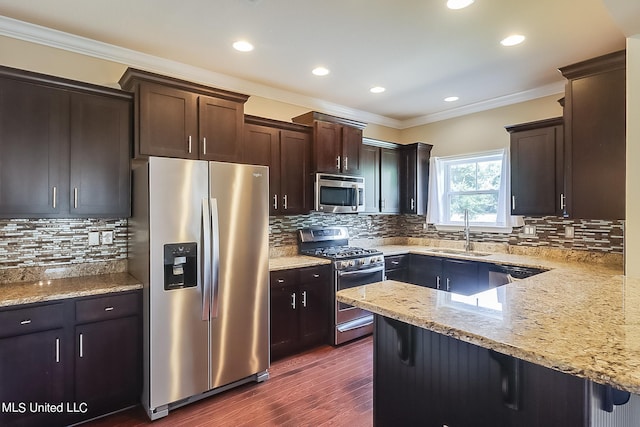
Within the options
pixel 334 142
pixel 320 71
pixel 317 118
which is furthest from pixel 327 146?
pixel 320 71

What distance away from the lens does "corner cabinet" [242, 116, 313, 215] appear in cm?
343

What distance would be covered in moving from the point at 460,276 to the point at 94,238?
11.7ft

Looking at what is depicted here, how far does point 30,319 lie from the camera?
210 centimetres

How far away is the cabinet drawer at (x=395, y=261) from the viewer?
420cm

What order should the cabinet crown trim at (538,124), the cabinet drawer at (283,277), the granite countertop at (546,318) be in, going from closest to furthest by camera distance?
the granite countertop at (546,318), the cabinet drawer at (283,277), the cabinet crown trim at (538,124)

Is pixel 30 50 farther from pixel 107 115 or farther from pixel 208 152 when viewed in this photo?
pixel 208 152

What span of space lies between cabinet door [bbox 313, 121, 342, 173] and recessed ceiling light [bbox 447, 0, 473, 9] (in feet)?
6.03

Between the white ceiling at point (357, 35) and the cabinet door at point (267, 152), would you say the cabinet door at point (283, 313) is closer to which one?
the cabinet door at point (267, 152)

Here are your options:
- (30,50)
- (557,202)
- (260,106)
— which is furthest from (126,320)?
(557,202)

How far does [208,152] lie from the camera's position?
2877 mm

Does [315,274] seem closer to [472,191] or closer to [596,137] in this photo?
[472,191]

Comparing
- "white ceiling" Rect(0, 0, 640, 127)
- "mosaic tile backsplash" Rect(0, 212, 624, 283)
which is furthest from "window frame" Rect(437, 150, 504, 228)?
"white ceiling" Rect(0, 0, 640, 127)

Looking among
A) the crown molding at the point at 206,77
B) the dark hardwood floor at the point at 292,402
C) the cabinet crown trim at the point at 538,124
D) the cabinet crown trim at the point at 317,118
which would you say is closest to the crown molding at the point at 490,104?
the crown molding at the point at 206,77

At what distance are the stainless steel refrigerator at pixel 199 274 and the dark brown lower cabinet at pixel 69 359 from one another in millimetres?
147
